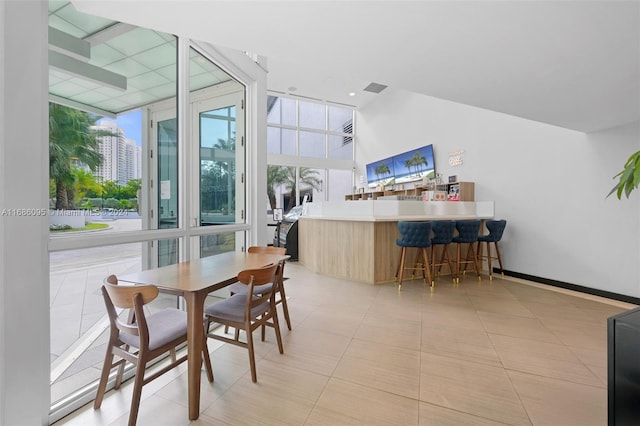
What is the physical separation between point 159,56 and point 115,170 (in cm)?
125

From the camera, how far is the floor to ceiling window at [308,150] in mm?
9805

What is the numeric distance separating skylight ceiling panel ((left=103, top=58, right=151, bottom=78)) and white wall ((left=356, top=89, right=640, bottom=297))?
5.87m

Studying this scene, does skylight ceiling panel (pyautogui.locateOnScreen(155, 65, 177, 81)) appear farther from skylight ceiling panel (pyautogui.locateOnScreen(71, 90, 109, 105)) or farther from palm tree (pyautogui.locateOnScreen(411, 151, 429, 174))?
palm tree (pyautogui.locateOnScreen(411, 151, 429, 174))

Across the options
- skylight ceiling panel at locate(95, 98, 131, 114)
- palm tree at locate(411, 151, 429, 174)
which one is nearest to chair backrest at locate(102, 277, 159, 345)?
skylight ceiling panel at locate(95, 98, 131, 114)

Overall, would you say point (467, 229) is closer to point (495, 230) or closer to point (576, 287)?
point (495, 230)

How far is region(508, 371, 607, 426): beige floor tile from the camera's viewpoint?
5.47 feet

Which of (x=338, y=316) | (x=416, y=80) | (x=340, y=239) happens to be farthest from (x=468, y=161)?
(x=338, y=316)

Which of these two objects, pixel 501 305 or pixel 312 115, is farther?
pixel 312 115

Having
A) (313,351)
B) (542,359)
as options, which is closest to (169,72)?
(313,351)

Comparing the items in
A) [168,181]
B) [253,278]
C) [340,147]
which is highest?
[340,147]

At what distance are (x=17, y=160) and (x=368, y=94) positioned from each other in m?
9.10

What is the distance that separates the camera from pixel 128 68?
2441 mm

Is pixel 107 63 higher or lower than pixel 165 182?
higher

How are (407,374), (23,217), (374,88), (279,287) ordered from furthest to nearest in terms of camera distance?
1. (374,88)
2. (279,287)
3. (407,374)
4. (23,217)
